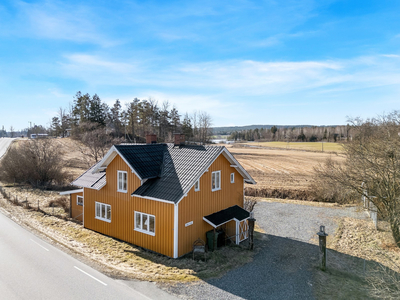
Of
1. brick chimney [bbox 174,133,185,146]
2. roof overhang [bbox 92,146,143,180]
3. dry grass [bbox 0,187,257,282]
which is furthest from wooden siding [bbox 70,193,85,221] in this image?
brick chimney [bbox 174,133,185,146]

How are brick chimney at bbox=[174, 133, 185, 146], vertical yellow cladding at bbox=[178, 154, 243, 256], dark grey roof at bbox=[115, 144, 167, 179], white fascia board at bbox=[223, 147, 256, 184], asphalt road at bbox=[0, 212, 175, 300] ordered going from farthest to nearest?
brick chimney at bbox=[174, 133, 185, 146] < white fascia board at bbox=[223, 147, 256, 184] < dark grey roof at bbox=[115, 144, 167, 179] < vertical yellow cladding at bbox=[178, 154, 243, 256] < asphalt road at bbox=[0, 212, 175, 300]

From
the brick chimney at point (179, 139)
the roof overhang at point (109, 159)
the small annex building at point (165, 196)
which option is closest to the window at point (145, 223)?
the small annex building at point (165, 196)

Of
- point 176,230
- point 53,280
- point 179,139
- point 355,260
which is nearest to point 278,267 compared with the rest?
point 355,260

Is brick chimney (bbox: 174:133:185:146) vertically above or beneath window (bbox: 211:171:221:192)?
above

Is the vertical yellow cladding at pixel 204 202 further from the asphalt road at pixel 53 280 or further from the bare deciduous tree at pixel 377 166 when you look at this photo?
the bare deciduous tree at pixel 377 166

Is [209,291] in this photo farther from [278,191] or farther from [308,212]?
[278,191]

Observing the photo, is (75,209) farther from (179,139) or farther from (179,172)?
(179,172)

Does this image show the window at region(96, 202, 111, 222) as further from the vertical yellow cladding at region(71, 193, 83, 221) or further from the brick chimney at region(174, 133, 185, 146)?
the brick chimney at region(174, 133, 185, 146)
